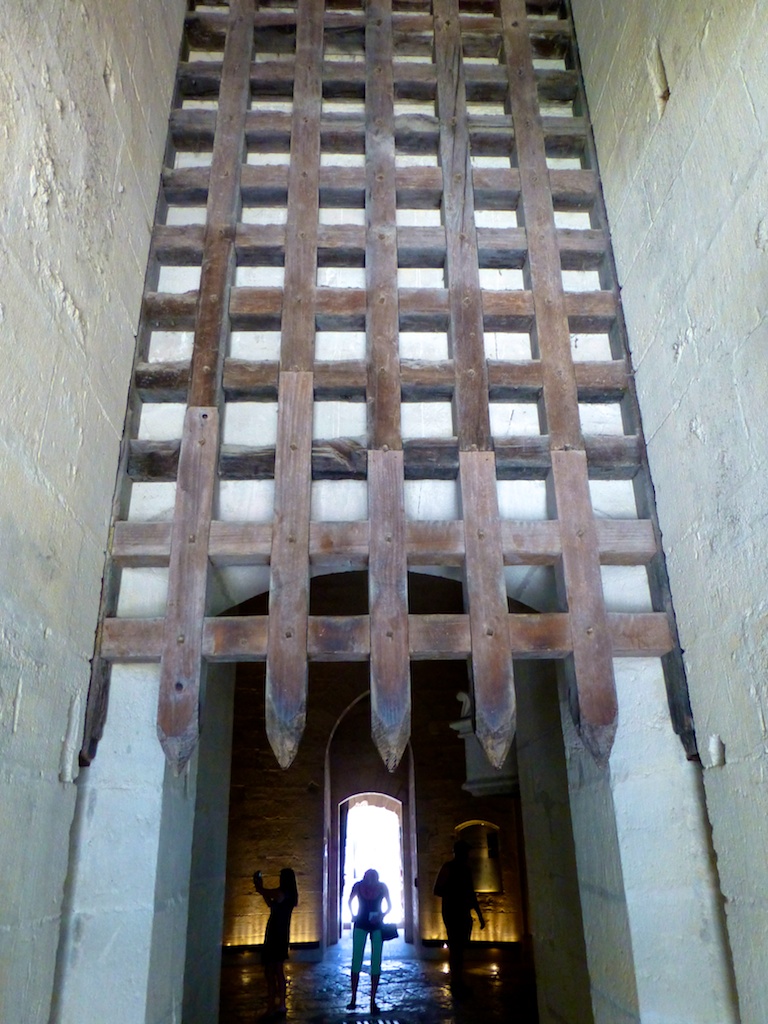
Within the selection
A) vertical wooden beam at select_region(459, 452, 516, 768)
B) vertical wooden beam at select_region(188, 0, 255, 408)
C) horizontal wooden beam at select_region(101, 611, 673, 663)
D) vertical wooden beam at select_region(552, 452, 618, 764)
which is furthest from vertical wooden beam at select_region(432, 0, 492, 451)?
vertical wooden beam at select_region(188, 0, 255, 408)

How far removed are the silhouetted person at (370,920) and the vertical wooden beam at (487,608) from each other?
4010mm

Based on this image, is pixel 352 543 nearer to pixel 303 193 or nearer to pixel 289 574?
pixel 289 574

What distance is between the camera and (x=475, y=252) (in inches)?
119

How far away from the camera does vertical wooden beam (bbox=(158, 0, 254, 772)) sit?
2279 mm

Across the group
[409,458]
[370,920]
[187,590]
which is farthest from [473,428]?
[370,920]

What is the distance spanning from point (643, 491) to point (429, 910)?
26.4 ft

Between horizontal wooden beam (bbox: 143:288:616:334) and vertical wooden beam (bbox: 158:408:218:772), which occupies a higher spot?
horizontal wooden beam (bbox: 143:288:616:334)

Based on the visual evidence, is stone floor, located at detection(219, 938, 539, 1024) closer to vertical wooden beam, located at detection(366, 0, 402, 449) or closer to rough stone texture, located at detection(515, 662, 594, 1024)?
rough stone texture, located at detection(515, 662, 594, 1024)

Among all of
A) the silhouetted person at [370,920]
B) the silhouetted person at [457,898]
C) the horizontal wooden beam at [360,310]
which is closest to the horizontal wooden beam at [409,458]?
the horizontal wooden beam at [360,310]

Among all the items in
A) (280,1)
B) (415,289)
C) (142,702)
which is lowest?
(142,702)

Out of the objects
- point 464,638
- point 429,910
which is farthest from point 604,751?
point 429,910

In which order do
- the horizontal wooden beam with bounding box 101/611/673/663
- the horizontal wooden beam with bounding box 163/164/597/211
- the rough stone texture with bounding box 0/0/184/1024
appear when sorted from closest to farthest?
the rough stone texture with bounding box 0/0/184/1024, the horizontal wooden beam with bounding box 101/611/673/663, the horizontal wooden beam with bounding box 163/164/597/211

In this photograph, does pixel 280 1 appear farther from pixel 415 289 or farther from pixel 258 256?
pixel 415 289

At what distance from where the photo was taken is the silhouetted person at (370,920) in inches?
229
